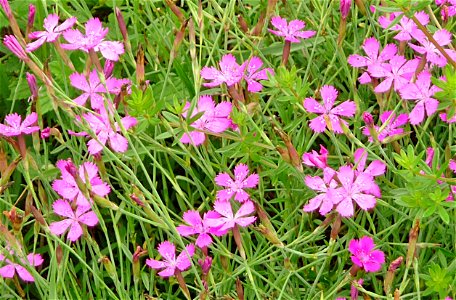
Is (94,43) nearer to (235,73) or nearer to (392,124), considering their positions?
(235,73)

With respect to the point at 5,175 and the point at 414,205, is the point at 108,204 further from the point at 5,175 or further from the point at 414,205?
the point at 414,205

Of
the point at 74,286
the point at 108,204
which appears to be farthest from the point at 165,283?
the point at 108,204

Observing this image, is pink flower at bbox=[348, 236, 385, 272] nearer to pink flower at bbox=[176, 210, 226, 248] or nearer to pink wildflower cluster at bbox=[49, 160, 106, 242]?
pink flower at bbox=[176, 210, 226, 248]

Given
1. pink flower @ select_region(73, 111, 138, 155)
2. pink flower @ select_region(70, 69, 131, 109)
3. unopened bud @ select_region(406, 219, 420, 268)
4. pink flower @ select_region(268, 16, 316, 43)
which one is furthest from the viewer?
pink flower @ select_region(268, 16, 316, 43)

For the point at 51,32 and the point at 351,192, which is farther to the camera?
the point at 51,32

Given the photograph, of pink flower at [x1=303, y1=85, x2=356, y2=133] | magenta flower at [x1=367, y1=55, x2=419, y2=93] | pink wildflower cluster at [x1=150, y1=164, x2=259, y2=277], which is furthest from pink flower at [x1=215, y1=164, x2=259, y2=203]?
magenta flower at [x1=367, y1=55, x2=419, y2=93]

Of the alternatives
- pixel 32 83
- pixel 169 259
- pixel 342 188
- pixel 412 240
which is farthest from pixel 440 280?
pixel 32 83
